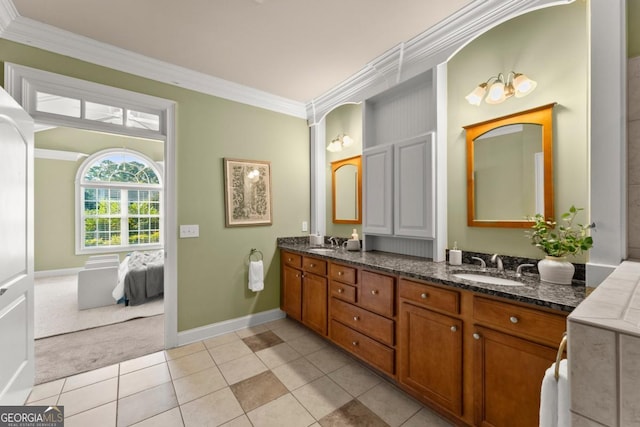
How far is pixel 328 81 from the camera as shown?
292 cm

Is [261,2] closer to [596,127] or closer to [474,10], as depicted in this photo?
[474,10]

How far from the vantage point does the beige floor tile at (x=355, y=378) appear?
78.4 inches

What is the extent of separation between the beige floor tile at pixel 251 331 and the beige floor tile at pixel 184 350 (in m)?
0.40

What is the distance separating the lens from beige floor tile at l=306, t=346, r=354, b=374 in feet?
7.43

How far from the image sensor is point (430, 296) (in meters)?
1.69

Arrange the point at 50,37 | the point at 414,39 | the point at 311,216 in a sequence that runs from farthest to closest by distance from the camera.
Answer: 1. the point at 311,216
2. the point at 414,39
3. the point at 50,37

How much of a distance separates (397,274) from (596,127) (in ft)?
4.42

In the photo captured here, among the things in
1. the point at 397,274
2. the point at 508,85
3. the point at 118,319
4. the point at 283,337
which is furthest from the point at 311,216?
the point at 118,319

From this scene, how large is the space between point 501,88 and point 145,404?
3.32m

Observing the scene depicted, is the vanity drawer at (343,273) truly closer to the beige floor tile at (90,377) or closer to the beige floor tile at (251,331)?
the beige floor tile at (251,331)

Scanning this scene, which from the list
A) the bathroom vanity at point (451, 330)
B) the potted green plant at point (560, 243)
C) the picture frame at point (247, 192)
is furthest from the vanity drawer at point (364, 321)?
the picture frame at point (247, 192)

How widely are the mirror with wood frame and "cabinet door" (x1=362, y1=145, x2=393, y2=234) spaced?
12.9 inches

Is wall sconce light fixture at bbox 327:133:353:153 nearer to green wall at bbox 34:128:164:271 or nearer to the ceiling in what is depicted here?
the ceiling

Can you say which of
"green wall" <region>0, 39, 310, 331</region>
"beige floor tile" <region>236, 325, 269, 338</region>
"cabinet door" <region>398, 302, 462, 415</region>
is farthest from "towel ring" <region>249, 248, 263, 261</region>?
"cabinet door" <region>398, 302, 462, 415</region>
